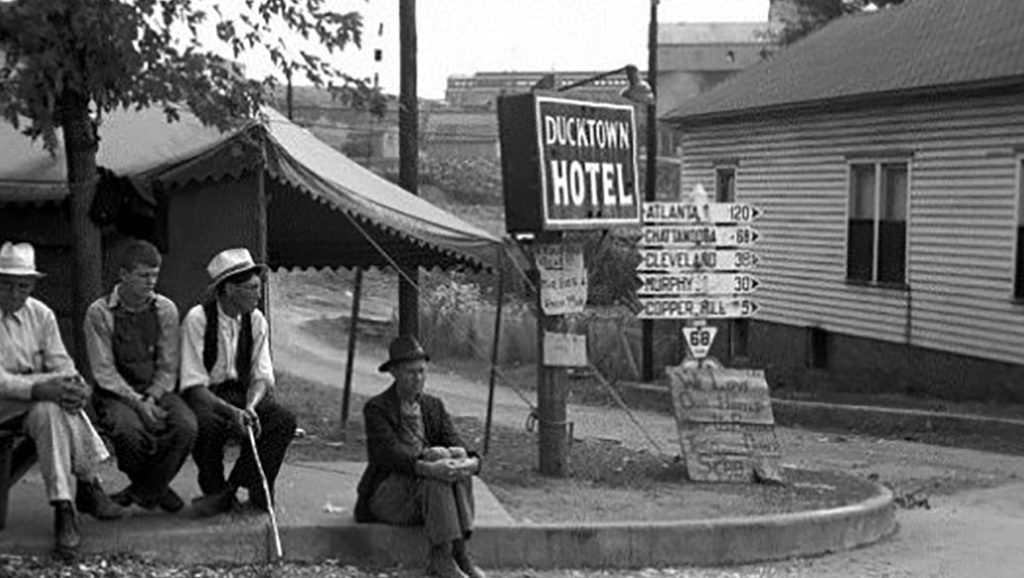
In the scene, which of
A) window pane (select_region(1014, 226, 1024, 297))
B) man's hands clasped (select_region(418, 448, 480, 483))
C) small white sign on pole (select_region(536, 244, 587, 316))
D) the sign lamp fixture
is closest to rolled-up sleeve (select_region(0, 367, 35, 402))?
man's hands clasped (select_region(418, 448, 480, 483))

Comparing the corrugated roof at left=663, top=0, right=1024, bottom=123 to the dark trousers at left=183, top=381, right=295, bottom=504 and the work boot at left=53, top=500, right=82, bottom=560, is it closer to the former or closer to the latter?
the dark trousers at left=183, top=381, right=295, bottom=504

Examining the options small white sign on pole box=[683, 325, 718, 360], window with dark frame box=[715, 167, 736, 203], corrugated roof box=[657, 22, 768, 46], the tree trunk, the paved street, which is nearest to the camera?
the tree trunk

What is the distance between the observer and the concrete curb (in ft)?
31.3

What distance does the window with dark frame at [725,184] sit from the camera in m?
28.6

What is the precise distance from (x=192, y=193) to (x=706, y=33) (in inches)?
2290

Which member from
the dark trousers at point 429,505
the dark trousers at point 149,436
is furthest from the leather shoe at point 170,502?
the dark trousers at point 429,505

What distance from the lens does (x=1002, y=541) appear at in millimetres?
12383

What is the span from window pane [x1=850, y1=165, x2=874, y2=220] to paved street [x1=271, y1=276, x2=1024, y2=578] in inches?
167

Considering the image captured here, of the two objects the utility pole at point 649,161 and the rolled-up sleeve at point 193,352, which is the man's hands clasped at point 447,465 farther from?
the utility pole at point 649,161

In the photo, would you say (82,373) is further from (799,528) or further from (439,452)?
(799,528)

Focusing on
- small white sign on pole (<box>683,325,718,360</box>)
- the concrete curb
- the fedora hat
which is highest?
the fedora hat

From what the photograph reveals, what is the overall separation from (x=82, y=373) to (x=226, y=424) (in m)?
2.24

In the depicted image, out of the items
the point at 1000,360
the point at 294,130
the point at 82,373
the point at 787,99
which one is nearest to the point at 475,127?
the point at 787,99

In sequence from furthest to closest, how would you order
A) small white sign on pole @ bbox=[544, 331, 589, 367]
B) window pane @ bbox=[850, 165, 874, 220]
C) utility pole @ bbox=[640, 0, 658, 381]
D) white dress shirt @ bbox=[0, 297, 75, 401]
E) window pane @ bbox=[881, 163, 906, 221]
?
utility pole @ bbox=[640, 0, 658, 381], window pane @ bbox=[850, 165, 874, 220], window pane @ bbox=[881, 163, 906, 221], small white sign on pole @ bbox=[544, 331, 589, 367], white dress shirt @ bbox=[0, 297, 75, 401]
